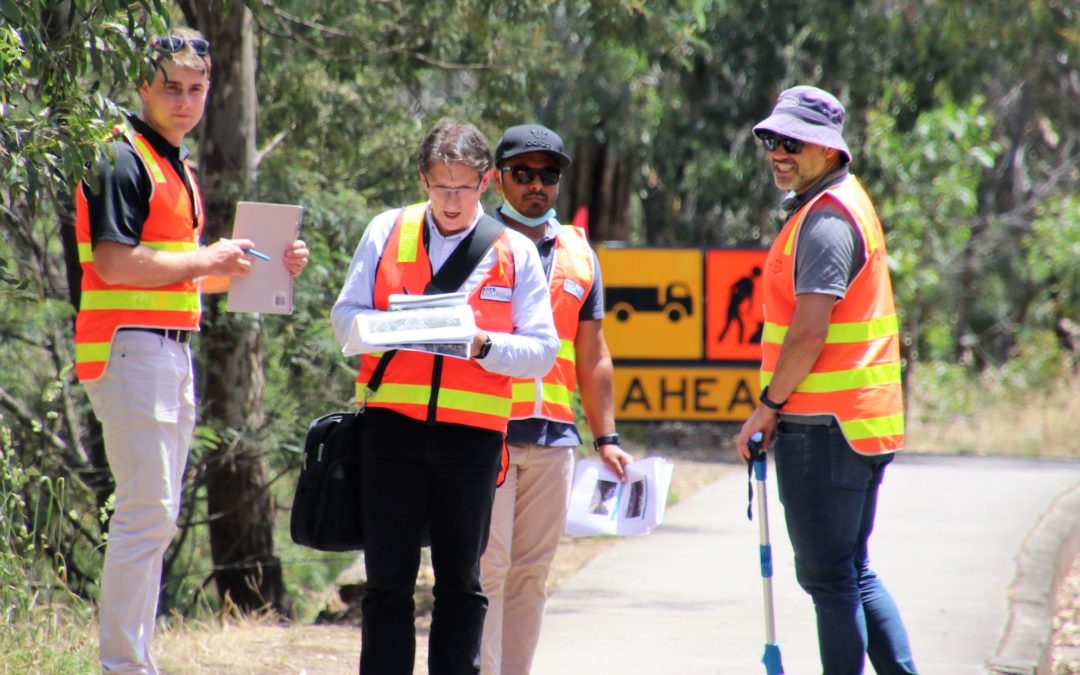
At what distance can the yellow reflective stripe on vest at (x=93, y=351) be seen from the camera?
4223mm

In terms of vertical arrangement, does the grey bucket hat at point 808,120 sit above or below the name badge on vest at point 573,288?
above

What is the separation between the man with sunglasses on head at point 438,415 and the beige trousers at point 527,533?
468mm

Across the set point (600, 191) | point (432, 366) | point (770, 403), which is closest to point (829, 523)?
point (770, 403)

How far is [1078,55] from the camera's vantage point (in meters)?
13.4

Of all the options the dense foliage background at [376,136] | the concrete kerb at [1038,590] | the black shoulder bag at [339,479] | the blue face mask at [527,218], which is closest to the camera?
the black shoulder bag at [339,479]

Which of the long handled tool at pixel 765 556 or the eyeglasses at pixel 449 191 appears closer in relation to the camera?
the eyeglasses at pixel 449 191

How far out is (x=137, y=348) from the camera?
13.9 feet

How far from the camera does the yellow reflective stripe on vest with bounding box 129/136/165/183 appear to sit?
432 cm

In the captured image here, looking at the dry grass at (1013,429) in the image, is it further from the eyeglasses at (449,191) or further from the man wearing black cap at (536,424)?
the eyeglasses at (449,191)

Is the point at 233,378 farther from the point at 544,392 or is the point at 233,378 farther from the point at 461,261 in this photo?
the point at 461,261

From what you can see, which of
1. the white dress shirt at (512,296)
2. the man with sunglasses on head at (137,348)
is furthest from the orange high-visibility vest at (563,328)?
the man with sunglasses on head at (137,348)

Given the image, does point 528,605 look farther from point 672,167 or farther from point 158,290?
point 672,167

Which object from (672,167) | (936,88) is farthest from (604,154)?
(936,88)

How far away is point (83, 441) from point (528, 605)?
418 cm
